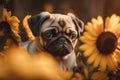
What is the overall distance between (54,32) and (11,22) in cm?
12

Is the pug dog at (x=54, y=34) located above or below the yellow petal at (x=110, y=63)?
above

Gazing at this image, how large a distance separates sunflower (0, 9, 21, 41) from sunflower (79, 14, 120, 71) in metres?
0.17

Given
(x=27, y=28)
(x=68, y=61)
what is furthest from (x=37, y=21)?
(x=68, y=61)

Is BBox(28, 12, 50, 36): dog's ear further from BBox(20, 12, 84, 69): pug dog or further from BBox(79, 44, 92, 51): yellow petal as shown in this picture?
BBox(79, 44, 92, 51): yellow petal

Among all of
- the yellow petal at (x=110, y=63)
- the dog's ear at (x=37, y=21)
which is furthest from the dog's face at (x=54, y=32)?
the yellow petal at (x=110, y=63)

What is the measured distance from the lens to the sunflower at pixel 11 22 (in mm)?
665

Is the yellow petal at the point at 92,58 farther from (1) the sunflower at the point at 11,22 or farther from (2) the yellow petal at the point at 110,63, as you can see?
(1) the sunflower at the point at 11,22

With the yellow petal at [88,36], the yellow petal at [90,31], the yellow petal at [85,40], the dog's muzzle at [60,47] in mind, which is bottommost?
the dog's muzzle at [60,47]

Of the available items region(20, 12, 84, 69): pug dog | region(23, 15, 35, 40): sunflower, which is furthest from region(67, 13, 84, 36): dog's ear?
region(23, 15, 35, 40): sunflower

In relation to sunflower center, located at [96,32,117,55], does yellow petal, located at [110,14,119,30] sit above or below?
above

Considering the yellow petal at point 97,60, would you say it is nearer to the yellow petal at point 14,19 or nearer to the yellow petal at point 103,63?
the yellow petal at point 103,63

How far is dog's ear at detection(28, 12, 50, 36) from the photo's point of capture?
26.2 inches

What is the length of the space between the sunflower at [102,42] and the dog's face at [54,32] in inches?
1.9

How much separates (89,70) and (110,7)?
0.60 ft
